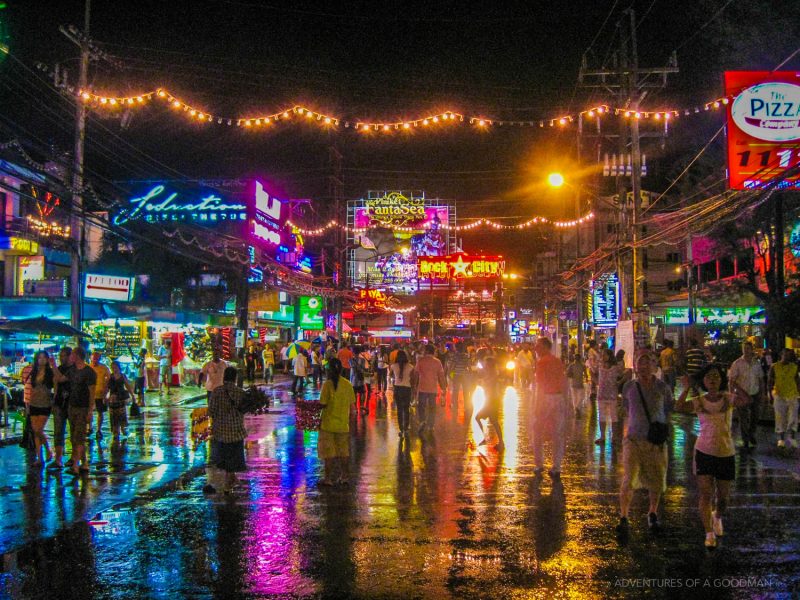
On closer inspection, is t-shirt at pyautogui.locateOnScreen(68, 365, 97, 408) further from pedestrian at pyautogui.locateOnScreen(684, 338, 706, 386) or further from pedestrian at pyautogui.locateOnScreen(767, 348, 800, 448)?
pedestrian at pyautogui.locateOnScreen(767, 348, 800, 448)

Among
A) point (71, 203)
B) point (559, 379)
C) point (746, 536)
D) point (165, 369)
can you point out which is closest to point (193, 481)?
point (559, 379)

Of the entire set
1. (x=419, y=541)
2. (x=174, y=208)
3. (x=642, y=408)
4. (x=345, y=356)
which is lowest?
(x=419, y=541)

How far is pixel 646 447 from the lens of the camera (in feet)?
21.6

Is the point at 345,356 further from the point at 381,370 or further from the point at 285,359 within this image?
the point at 285,359

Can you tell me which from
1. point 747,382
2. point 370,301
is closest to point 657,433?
point 747,382

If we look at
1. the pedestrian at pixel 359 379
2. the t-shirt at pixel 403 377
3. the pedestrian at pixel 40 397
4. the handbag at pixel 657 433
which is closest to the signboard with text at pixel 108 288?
the pedestrian at pixel 359 379

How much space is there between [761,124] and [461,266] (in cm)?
2398

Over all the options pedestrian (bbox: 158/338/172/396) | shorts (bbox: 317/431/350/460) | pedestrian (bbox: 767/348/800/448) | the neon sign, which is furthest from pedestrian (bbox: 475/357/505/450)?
the neon sign

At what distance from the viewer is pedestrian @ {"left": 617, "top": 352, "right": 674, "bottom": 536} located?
6.52 m

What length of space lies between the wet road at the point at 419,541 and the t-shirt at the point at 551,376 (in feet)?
4.07

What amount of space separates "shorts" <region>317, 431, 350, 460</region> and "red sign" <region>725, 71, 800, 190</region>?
11334mm

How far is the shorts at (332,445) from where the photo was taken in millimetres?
8836

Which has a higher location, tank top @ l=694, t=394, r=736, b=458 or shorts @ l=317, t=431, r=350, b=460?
tank top @ l=694, t=394, r=736, b=458

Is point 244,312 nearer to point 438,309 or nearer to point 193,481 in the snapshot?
point 193,481
